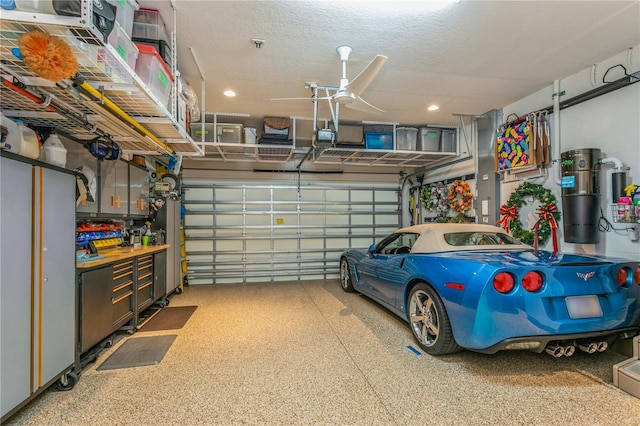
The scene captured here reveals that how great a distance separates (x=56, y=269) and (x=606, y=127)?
5301 mm

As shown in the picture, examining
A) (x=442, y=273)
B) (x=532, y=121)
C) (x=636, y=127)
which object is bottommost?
(x=442, y=273)

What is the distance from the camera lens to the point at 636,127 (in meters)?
2.74

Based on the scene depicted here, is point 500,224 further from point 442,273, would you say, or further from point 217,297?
point 217,297

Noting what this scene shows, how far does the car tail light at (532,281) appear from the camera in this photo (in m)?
2.01

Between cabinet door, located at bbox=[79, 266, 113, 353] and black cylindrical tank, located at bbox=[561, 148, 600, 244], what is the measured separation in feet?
15.9

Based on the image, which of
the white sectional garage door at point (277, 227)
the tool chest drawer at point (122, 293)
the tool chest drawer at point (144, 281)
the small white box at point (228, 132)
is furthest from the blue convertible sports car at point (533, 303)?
the white sectional garage door at point (277, 227)

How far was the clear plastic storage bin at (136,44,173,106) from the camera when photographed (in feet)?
6.97

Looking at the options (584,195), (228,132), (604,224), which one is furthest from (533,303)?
(228,132)

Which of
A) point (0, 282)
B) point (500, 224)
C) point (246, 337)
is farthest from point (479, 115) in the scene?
point (0, 282)

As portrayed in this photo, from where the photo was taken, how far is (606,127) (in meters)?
3.00

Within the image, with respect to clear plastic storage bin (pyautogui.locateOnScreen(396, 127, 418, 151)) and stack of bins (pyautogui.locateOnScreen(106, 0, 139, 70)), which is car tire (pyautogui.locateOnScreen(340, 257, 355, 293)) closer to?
clear plastic storage bin (pyautogui.locateOnScreen(396, 127, 418, 151))

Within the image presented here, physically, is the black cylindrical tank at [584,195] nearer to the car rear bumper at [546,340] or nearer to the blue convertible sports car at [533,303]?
the blue convertible sports car at [533,303]

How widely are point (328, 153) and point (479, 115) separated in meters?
2.60

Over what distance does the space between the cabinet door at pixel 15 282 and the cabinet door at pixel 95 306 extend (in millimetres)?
585
